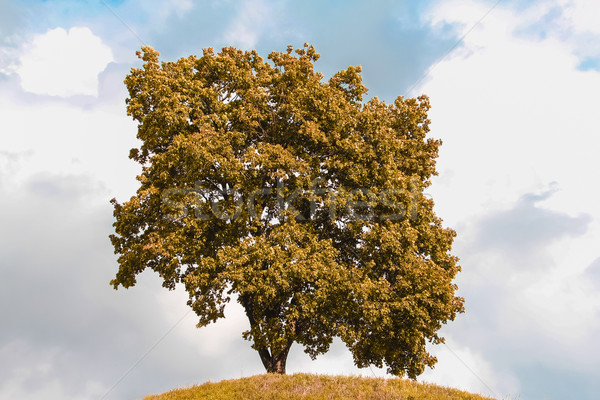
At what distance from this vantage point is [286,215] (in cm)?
2261

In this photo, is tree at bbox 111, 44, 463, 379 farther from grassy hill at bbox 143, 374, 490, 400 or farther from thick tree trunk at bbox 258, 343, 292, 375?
grassy hill at bbox 143, 374, 490, 400

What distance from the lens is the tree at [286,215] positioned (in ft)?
66.9

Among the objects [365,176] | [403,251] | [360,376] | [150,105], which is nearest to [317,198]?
[365,176]

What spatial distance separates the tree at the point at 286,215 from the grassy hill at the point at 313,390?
115 inches

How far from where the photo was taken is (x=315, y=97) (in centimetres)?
2320

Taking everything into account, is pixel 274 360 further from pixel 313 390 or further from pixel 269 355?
pixel 313 390

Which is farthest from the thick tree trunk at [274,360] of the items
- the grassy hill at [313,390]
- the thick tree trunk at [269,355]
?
the grassy hill at [313,390]

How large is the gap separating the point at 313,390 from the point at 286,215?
886cm

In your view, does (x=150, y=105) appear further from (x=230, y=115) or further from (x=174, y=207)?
(x=174, y=207)

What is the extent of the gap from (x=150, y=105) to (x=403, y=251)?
51.3 ft

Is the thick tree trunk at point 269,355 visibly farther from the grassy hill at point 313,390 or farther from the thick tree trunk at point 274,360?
the grassy hill at point 313,390

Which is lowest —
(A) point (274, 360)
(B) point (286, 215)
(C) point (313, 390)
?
(C) point (313, 390)

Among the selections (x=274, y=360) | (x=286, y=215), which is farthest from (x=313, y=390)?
(x=286, y=215)

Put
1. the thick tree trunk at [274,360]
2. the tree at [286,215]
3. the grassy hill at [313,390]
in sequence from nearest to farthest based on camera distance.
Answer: the grassy hill at [313,390] → the tree at [286,215] → the thick tree trunk at [274,360]
